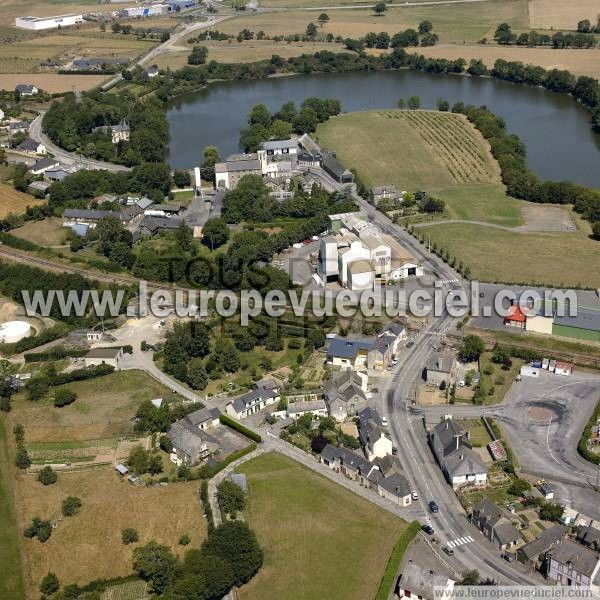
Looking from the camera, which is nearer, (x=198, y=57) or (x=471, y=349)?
(x=471, y=349)

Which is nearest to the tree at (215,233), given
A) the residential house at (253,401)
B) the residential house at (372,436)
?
the residential house at (253,401)

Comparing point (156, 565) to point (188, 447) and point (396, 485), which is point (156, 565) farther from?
point (396, 485)

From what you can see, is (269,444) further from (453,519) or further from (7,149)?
(7,149)

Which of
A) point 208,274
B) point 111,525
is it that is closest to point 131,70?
point 208,274

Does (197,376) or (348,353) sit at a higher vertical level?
(348,353)

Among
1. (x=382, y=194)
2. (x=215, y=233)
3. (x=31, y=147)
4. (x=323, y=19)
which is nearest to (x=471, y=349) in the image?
(x=215, y=233)

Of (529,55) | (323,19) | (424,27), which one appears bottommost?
(529,55)

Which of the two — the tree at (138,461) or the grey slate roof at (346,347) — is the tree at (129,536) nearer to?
the tree at (138,461)

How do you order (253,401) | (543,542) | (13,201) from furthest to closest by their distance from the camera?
(13,201), (253,401), (543,542)
